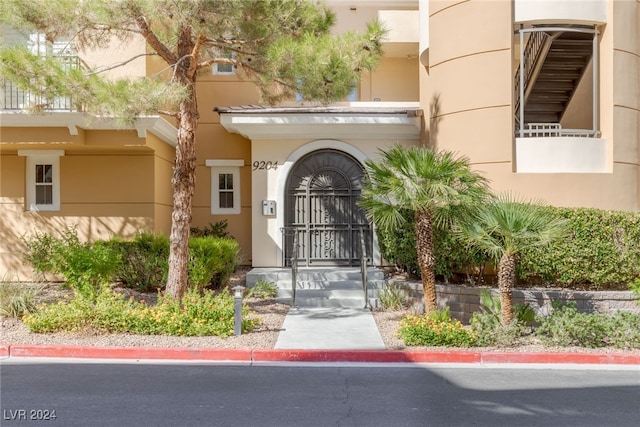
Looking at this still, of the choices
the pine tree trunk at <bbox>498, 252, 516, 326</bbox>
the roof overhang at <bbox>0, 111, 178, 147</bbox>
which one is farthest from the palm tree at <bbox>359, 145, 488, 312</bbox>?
the roof overhang at <bbox>0, 111, 178, 147</bbox>

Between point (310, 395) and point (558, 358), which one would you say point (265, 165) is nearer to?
point (558, 358)

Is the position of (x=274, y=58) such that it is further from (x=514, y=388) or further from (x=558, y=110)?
(x=558, y=110)

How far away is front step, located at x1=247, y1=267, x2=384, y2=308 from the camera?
12.9 m

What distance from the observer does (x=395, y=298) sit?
12.4 meters

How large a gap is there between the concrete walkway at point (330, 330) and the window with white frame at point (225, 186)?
16.0 ft

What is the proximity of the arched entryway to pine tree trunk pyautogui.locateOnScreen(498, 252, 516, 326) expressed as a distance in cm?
557

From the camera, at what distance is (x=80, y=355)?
8.90 m

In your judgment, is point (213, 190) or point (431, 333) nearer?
point (431, 333)

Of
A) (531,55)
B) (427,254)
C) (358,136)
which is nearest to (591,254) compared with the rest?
(427,254)

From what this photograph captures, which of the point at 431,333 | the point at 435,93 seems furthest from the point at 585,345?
the point at 435,93

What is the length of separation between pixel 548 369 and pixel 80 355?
676cm

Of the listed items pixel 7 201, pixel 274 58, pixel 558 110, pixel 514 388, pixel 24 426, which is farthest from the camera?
pixel 558 110

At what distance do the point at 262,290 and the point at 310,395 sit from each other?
6.41m

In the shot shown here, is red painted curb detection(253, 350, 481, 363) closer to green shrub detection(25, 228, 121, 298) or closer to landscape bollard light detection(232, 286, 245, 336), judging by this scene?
landscape bollard light detection(232, 286, 245, 336)
